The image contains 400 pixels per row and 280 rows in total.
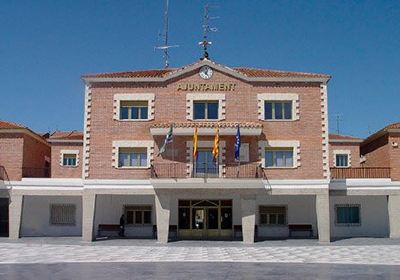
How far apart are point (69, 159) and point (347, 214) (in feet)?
65.2

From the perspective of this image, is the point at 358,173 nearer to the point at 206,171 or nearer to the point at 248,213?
the point at 248,213

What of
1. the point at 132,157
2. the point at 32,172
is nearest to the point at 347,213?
the point at 132,157

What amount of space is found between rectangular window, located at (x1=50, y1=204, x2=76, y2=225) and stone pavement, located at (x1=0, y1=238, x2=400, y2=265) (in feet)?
10.3

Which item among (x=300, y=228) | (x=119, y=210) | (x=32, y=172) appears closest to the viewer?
(x=32, y=172)

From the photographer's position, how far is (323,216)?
30.8 meters

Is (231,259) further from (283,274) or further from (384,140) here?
(384,140)

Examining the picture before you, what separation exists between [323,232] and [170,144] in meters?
10.3

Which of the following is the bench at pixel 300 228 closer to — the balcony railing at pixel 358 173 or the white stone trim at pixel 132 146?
the balcony railing at pixel 358 173

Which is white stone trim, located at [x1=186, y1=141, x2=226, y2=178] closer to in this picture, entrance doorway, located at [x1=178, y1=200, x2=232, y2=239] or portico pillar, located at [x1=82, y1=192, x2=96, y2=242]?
entrance doorway, located at [x1=178, y1=200, x2=232, y2=239]

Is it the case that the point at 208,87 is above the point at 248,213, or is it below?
above

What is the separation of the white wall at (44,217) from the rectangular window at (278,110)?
45.7 feet

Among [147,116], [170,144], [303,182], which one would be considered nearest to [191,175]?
[170,144]

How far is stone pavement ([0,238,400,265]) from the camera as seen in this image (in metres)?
22.4

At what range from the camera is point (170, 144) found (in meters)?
31.0
